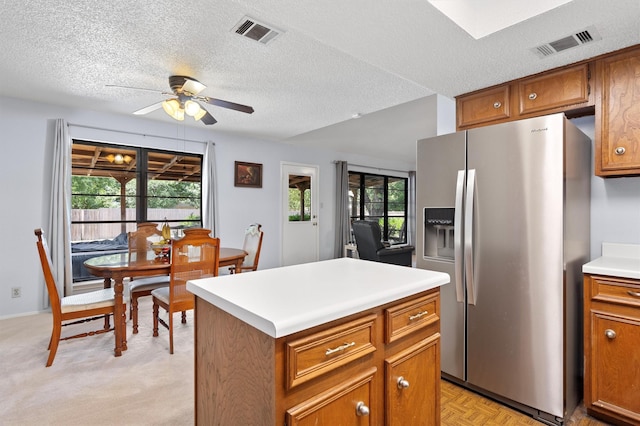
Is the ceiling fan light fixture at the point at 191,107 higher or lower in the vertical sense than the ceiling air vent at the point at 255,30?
lower

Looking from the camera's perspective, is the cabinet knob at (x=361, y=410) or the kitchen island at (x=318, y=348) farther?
the cabinet knob at (x=361, y=410)

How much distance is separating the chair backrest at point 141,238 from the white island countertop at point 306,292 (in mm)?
2691

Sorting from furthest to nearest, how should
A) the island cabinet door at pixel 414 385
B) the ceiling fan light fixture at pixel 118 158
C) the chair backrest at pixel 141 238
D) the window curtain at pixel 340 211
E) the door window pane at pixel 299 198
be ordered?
1. the window curtain at pixel 340 211
2. the door window pane at pixel 299 198
3. the ceiling fan light fixture at pixel 118 158
4. the chair backrest at pixel 141 238
5. the island cabinet door at pixel 414 385

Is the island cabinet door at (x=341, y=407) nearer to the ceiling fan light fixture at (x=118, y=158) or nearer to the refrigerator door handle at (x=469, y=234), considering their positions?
the refrigerator door handle at (x=469, y=234)

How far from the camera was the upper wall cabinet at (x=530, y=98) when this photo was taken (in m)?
2.05

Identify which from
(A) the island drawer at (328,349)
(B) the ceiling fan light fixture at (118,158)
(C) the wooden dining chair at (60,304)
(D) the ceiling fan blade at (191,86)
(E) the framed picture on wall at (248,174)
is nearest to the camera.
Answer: (A) the island drawer at (328,349)

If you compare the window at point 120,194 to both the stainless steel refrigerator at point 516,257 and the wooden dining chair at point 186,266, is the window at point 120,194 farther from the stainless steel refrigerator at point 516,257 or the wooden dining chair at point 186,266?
the stainless steel refrigerator at point 516,257

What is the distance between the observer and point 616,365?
174 centimetres

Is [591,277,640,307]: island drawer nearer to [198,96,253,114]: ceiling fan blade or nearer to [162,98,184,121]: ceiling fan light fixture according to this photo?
[198,96,253,114]: ceiling fan blade

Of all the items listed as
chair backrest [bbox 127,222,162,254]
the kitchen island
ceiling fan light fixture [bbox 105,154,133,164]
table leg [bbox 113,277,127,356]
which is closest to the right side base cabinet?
the kitchen island

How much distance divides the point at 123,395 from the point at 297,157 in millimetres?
4802

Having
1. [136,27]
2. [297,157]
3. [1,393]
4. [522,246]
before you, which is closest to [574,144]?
[522,246]

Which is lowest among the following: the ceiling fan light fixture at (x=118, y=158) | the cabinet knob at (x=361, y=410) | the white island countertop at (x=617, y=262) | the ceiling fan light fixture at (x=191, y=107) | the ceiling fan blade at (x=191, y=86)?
the cabinet knob at (x=361, y=410)

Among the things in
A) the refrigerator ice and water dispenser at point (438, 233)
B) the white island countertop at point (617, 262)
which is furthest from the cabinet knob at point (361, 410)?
the white island countertop at point (617, 262)
